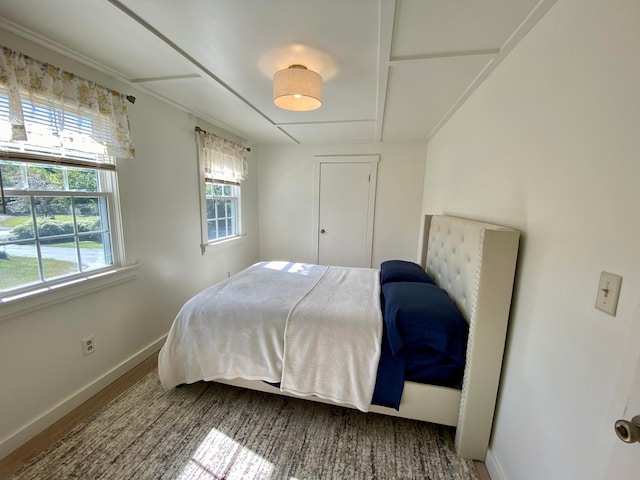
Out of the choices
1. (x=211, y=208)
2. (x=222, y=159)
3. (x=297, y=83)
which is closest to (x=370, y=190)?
(x=222, y=159)

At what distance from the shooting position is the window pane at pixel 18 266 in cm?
139

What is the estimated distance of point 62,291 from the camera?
1.60 m

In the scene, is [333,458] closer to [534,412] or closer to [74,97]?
[534,412]

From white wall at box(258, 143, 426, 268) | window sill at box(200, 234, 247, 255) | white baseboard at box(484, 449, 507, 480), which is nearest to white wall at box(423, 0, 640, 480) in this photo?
white baseboard at box(484, 449, 507, 480)

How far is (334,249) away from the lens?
404 centimetres

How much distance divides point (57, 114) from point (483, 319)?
8.45 ft

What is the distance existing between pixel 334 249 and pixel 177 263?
2188 mm

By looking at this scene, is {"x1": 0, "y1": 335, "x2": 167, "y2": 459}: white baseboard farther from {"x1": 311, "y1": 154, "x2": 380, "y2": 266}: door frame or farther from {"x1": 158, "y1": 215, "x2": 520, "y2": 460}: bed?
{"x1": 311, "y1": 154, "x2": 380, "y2": 266}: door frame

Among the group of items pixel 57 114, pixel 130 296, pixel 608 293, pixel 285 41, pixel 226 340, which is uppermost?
pixel 285 41

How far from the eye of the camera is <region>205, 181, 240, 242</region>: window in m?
3.14

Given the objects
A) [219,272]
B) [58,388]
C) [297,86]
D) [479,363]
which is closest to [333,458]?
[479,363]

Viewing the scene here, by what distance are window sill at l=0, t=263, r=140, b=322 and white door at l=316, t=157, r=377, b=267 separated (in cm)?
253

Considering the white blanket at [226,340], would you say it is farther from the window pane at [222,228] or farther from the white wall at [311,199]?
the white wall at [311,199]

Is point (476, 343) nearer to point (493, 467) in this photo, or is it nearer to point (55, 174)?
point (493, 467)
